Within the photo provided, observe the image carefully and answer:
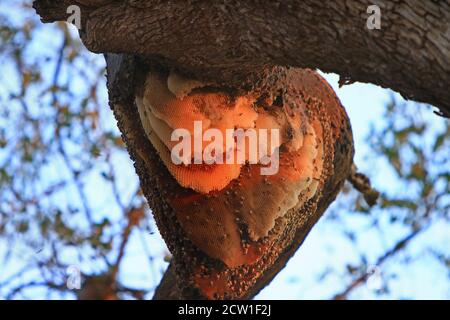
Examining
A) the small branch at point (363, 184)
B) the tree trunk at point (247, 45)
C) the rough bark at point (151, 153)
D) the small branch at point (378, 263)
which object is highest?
the tree trunk at point (247, 45)

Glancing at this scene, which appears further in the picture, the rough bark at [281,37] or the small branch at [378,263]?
the small branch at [378,263]

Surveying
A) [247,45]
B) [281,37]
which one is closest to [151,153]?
[247,45]

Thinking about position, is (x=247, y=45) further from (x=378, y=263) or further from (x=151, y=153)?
(x=378, y=263)

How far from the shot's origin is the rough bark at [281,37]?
6.07 ft

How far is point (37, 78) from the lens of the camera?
19.7ft

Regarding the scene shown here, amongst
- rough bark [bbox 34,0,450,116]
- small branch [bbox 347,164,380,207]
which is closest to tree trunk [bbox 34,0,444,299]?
rough bark [bbox 34,0,450,116]

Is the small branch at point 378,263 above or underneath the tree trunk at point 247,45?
underneath

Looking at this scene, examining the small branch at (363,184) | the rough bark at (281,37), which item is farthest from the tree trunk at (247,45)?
the small branch at (363,184)

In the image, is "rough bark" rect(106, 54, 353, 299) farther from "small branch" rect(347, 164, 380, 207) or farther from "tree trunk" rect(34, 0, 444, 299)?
"small branch" rect(347, 164, 380, 207)

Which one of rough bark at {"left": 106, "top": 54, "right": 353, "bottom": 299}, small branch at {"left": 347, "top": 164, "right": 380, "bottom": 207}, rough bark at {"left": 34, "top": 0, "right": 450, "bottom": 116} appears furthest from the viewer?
small branch at {"left": 347, "top": 164, "right": 380, "bottom": 207}

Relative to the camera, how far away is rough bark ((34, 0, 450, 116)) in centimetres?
185

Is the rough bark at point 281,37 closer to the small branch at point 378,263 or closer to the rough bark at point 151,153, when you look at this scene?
the rough bark at point 151,153

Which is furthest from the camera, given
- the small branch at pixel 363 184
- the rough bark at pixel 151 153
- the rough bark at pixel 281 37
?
the small branch at pixel 363 184

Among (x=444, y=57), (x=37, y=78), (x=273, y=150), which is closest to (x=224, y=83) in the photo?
(x=273, y=150)
